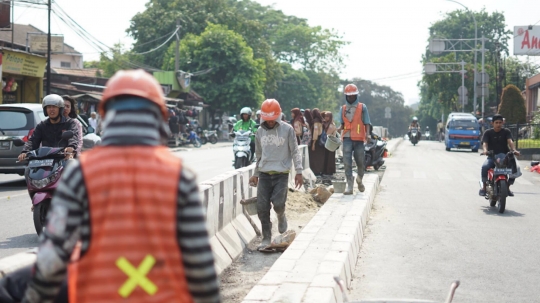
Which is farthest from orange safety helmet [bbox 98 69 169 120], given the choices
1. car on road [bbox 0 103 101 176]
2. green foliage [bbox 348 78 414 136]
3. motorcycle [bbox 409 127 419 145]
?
green foliage [bbox 348 78 414 136]

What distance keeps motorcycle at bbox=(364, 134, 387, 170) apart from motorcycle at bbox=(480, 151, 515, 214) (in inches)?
296

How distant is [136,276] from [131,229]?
6.2 inches

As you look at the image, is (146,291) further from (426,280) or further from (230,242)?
(230,242)

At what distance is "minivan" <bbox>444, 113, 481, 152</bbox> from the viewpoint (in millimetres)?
40219

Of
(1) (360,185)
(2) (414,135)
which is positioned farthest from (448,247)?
(2) (414,135)

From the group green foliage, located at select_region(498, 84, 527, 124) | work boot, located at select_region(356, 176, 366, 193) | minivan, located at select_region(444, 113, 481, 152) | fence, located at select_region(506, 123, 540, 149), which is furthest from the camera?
green foliage, located at select_region(498, 84, 527, 124)

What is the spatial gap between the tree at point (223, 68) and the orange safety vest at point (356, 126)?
145 feet

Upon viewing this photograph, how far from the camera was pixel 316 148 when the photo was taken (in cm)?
1856

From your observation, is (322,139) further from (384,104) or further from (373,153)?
(384,104)

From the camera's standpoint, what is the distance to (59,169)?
8.97 meters

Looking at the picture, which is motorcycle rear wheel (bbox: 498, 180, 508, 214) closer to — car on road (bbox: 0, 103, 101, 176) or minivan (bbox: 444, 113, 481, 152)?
car on road (bbox: 0, 103, 101, 176)

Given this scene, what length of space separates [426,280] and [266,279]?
1948mm

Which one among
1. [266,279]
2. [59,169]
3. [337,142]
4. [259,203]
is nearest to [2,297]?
[266,279]

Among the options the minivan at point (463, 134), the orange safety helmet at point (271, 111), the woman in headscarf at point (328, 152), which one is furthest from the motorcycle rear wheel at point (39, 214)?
the minivan at point (463, 134)
